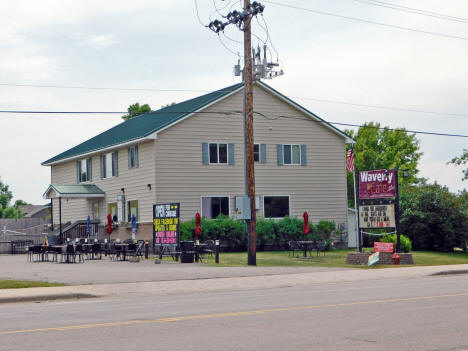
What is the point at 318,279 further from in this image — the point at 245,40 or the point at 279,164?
the point at 279,164

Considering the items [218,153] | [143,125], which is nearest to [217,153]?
[218,153]

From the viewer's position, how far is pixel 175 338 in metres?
9.88

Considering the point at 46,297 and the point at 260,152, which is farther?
the point at 260,152

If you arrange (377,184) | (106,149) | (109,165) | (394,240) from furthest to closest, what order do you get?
Answer: (109,165), (106,149), (394,240), (377,184)

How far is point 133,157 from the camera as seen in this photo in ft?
134

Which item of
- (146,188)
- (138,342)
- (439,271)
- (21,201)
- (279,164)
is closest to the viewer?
(138,342)

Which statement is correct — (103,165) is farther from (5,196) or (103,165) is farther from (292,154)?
(5,196)

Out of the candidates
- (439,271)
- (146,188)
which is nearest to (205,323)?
(439,271)

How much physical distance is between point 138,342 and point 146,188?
1168 inches

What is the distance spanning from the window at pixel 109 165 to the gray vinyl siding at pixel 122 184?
316 millimetres

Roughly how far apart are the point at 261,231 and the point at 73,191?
38.8 feet

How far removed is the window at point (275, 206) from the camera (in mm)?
41281

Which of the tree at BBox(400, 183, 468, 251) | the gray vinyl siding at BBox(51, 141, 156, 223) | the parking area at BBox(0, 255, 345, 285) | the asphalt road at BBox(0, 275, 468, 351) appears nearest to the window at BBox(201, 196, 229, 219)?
the gray vinyl siding at BBox(51, 141, 156, 223)

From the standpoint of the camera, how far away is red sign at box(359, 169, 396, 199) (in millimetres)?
30031
